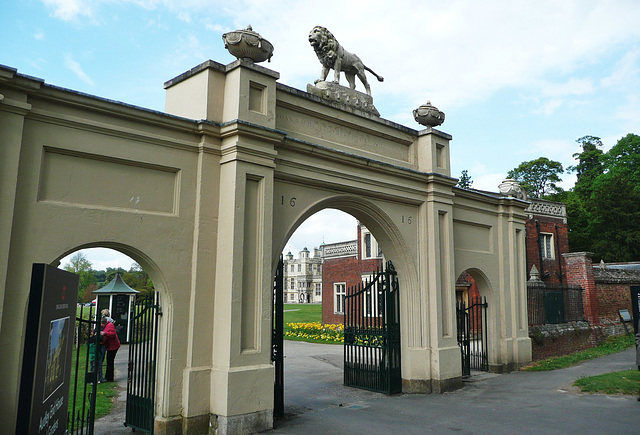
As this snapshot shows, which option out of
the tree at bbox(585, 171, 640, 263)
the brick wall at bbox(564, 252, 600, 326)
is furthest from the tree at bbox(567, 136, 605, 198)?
the brick wall at bbox(564, 252, 600, 326)

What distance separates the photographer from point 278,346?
8852 millimetres

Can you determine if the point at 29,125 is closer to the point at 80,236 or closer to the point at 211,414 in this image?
the point at 80,236

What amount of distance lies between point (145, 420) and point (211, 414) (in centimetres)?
94

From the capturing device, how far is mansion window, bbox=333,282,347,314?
101 ft

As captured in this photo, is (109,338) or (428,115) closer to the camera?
(109,338)

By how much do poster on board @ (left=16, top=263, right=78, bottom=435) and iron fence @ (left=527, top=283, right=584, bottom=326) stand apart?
14733 mm

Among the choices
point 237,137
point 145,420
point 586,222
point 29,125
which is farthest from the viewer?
Result: point 586,222

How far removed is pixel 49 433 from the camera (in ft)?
9.37

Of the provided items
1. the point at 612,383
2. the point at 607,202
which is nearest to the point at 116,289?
the point at 612,383

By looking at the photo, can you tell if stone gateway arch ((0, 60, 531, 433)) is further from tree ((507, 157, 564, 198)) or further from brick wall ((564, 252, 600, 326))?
tree ((507, 157, 564, 198))

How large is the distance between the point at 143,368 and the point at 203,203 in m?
2.63

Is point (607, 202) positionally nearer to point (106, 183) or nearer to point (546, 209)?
point (546, 209)

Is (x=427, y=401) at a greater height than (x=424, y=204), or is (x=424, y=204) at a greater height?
(x=424, y=204)

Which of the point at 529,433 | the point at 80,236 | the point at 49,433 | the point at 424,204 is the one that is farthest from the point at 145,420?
the point at 424,204
